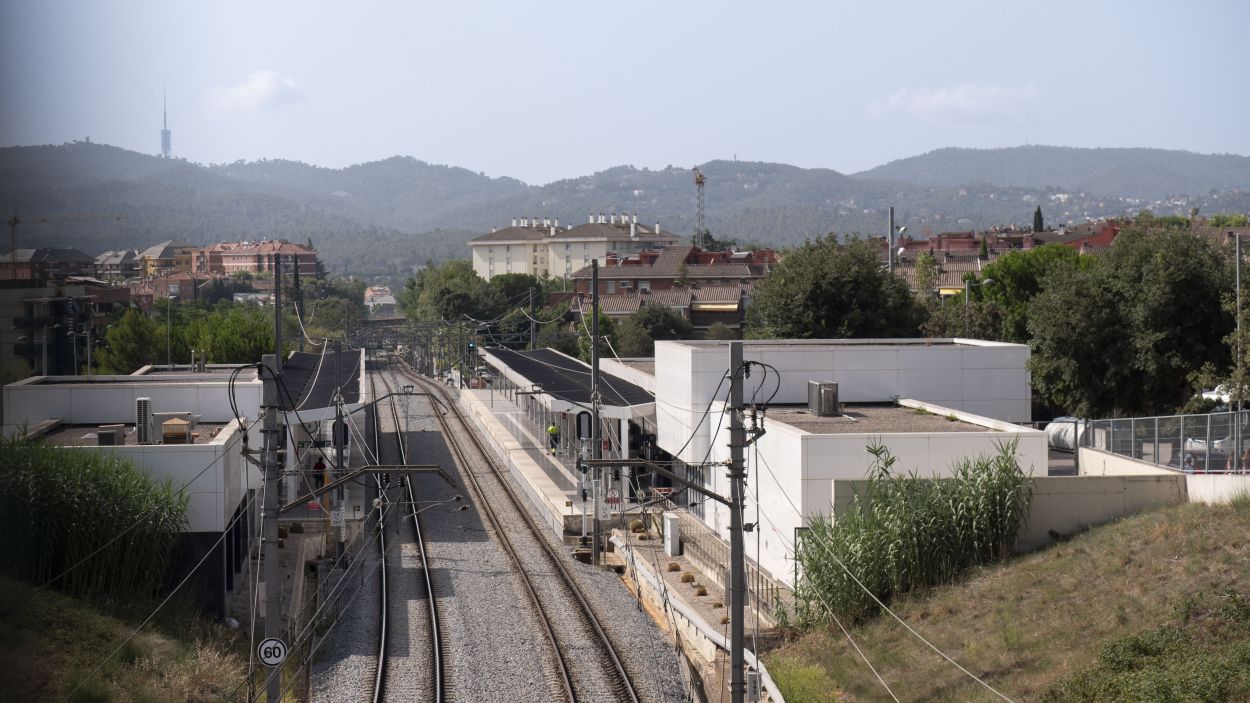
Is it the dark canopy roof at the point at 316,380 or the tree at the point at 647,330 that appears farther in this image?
the tree at the point at 647,330

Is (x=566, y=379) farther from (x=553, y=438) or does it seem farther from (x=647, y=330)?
(x=647, y=330)

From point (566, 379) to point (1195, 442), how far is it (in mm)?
23218

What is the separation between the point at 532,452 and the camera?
37344 mm

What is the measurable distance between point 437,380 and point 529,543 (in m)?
47.9

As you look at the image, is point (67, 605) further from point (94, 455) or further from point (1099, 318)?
point (1099, 318)

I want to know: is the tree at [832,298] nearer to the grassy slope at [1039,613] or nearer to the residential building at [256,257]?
the grassy slope at [1039,613]

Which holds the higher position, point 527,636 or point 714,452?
point 714,452

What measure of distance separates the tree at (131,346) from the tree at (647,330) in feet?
76.5

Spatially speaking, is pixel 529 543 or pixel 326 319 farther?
pixel 326 319

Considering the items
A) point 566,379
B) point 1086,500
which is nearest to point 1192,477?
point 1086,500

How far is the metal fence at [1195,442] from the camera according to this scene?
56.0ft

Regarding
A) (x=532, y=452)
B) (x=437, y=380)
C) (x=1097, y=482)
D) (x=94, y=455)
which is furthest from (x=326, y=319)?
(x=1097, y=482)

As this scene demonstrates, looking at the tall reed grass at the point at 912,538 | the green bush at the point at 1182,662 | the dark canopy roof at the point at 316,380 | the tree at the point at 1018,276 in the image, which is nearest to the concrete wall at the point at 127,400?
the dark canopy roof at the point at 316,380

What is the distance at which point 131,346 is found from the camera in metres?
44.6
